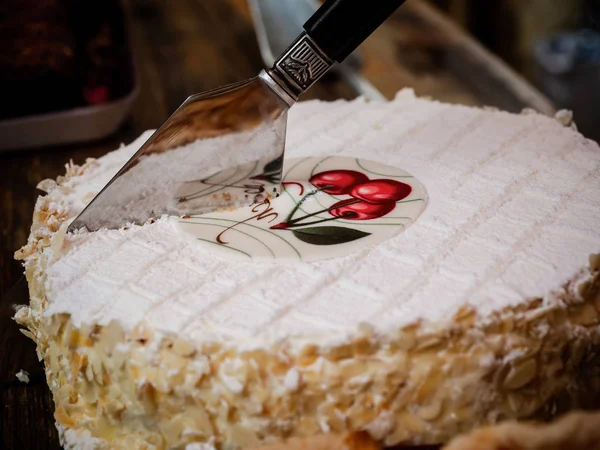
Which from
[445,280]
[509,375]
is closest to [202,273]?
[445,280]

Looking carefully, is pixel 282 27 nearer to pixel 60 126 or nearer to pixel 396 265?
pixel 60 126

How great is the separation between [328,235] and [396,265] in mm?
136

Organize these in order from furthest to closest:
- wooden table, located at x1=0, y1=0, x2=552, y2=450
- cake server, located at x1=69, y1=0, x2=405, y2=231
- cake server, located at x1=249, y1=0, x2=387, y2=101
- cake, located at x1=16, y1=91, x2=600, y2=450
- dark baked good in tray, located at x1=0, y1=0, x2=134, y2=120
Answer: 1. cake server, located at x1=249, y1=0, x2=387, y2=101
2. dark baked good in tray, located at x1=0, y1=0, x2=134, y2=120
3. wooden table, located at x1=0, y1=0, x2=552, y2=450
4. cake server, located at x1=69, y1=0, x2=405, y2=231
5. cake, located at x1=16, y1=91, x2=600, y2=450

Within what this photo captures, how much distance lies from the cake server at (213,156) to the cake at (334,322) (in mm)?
38

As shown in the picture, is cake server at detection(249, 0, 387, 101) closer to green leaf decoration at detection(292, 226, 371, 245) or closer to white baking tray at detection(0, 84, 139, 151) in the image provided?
white baking tray at detection(0, 84, 139, 151)

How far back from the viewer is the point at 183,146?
4.28 ft

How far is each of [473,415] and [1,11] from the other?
225 centimetres

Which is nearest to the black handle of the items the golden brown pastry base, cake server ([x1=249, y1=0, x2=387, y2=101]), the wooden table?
the golden brown pastry base

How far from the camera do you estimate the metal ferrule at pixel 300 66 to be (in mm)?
1189

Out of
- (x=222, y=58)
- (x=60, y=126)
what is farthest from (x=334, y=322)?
(x=222, y=58)

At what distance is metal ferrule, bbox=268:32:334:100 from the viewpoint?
3.90 feet

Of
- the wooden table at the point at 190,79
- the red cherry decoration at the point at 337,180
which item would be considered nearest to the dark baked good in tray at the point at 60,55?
the wooden table at the point at 190,79

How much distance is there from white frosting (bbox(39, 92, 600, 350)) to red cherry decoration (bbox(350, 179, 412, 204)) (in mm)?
52

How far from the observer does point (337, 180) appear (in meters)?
1.42
